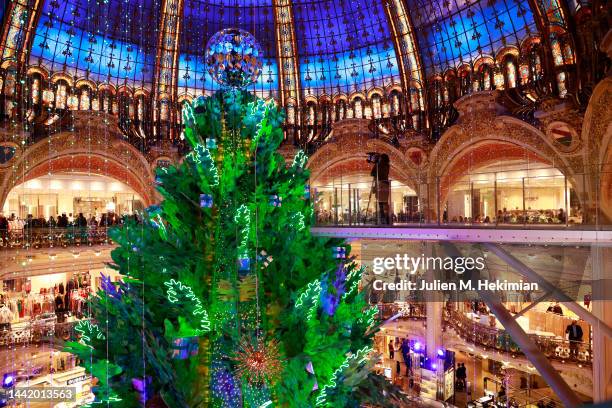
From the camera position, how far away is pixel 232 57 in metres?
2.65

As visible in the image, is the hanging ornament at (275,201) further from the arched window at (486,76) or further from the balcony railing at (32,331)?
the arched window at (486,76)

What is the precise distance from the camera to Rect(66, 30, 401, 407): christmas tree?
2.27 m

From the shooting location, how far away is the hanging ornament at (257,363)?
2.29m

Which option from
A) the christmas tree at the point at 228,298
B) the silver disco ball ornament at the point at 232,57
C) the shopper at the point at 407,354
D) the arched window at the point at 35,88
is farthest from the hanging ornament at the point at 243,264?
the arched window at the point at 35,88

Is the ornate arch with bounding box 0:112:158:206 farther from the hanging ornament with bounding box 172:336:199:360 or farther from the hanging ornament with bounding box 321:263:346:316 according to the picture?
the hanging ornament with bounding box 321:263:346:316

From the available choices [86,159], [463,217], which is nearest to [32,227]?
[86,159]

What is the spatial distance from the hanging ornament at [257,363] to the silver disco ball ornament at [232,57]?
1.62m

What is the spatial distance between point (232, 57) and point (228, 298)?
1.50 m

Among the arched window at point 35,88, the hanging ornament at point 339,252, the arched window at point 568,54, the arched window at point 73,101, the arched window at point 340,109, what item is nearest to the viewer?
the hanging ornament at point 339,252

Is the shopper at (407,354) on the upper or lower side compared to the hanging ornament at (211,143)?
lower

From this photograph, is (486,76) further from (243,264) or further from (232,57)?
(243,264)

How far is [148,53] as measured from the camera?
19.7m

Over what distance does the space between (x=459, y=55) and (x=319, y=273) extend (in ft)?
57.0

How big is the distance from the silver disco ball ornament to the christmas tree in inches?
4.3
